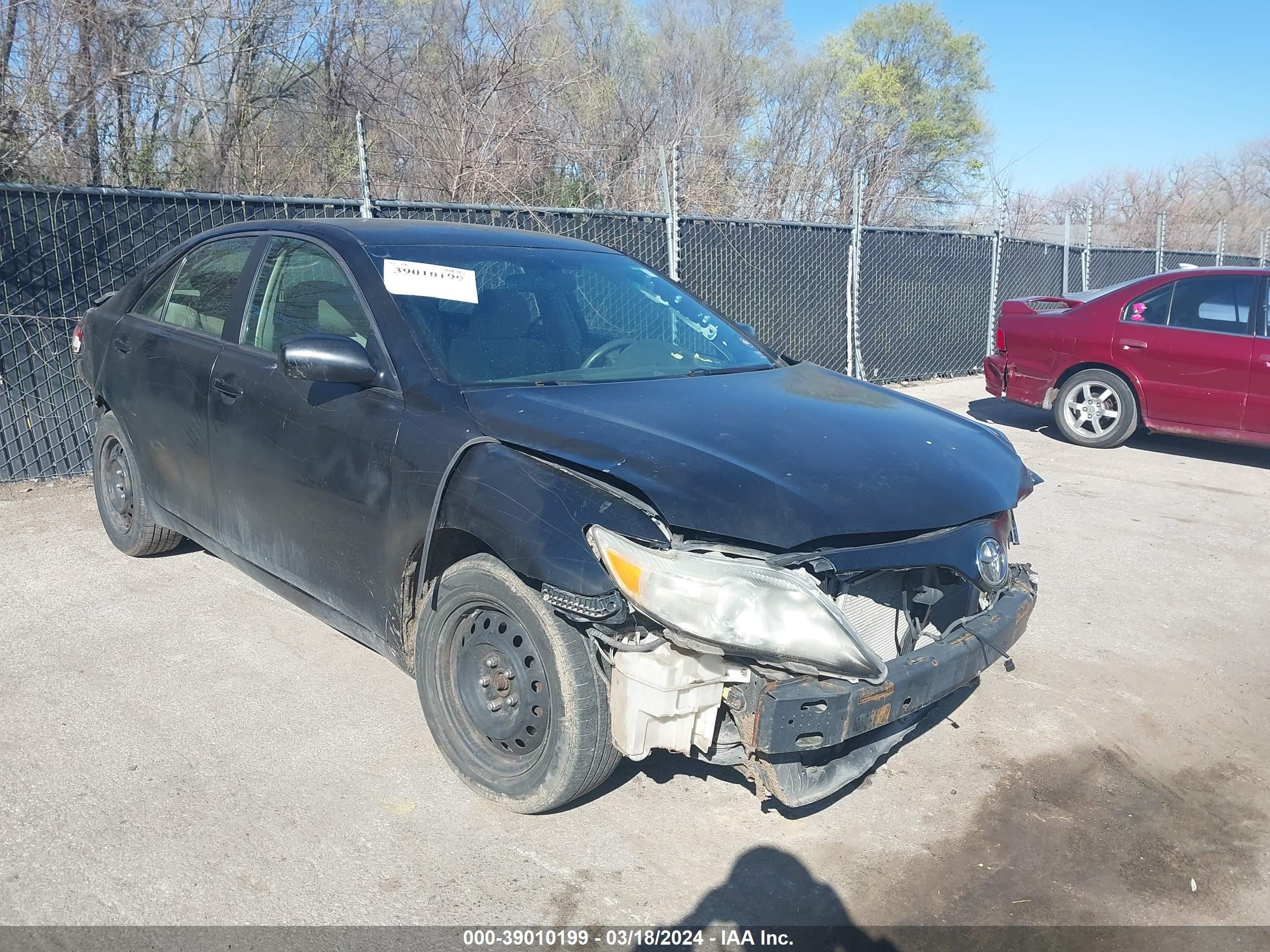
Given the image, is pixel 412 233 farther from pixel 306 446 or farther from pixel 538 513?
pixel 538 513

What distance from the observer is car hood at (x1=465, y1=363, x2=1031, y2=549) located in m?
2.69

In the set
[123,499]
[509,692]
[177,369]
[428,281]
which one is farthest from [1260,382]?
[123,499]

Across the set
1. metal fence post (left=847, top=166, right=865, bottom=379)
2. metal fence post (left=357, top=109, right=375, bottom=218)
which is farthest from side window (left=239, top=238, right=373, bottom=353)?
metal fence post (left=847, top=166, right=865, bottom=379)

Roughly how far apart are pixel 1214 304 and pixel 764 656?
707 centimetres

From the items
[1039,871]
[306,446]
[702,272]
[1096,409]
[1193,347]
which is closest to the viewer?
[1039,871]

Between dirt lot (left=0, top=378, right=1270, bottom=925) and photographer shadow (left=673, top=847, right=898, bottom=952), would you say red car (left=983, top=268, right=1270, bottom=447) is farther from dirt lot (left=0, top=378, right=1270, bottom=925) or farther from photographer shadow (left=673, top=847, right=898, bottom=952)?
photographer shadow (left=673, top=847, right=898, bottom=952)

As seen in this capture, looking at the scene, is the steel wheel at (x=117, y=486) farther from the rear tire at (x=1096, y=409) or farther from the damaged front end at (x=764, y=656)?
the rear tire at (x=1096, y=409)

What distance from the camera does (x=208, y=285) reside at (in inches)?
174

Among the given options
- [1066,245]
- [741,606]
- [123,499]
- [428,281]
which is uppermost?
[1066,245]

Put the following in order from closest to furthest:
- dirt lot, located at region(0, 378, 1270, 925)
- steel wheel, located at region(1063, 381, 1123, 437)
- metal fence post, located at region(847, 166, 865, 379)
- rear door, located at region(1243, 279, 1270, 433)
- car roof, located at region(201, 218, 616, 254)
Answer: dirt lot, located at region(0, 378, 1270, 925) → car roof, located at region(201, 218, 616, 254) → rear door, located at region(1243, 279, 1270, 433) → steel wheel, located at region(1063, 381, 1123, 437) → metal fence post, located at region(847, 166, 865, 379)

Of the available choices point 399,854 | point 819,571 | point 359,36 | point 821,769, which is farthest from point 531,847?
point 359,36

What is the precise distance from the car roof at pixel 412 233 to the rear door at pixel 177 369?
0.81 ft

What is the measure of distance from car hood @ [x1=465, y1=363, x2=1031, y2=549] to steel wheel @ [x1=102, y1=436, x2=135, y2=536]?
2827 mm

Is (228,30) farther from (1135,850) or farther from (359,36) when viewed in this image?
(1135,850)
